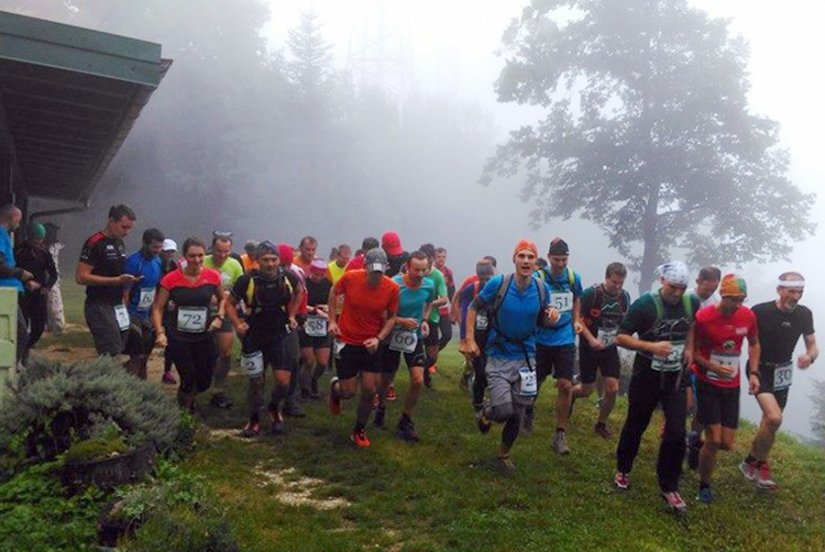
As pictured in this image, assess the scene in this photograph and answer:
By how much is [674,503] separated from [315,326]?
483 centimetres

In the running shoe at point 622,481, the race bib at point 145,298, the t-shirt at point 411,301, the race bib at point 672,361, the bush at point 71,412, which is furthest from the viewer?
the race bib at point 145,298

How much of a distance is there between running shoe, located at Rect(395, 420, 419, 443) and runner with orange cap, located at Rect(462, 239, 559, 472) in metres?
1.27

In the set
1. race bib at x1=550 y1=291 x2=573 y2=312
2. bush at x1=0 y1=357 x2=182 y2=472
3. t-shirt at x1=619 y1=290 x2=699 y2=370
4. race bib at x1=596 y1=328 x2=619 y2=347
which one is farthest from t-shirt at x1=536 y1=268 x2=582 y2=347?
bush at x1=0 y1=357 x2=182 y2=472

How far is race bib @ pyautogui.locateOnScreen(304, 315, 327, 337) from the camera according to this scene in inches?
348

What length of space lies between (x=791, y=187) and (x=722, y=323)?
87.3ft

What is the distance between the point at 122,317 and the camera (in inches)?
294

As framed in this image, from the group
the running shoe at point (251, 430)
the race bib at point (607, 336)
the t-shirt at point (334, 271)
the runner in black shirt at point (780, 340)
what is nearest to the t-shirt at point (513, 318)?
the race bib at point (607, 336)

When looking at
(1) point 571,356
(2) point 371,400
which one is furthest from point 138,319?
(1) point 571,356

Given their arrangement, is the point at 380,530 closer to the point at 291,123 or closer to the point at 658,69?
the point at 658,69

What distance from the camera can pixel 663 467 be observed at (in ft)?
19.9

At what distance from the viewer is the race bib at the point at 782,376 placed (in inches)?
264

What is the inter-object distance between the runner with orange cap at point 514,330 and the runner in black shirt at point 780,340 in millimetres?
2206

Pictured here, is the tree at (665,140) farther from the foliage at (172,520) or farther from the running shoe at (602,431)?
the foliage at (172,520)

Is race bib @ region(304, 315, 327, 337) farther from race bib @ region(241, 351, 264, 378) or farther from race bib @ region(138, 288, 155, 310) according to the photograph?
race bib @ region(138, 288, 155, 310)
